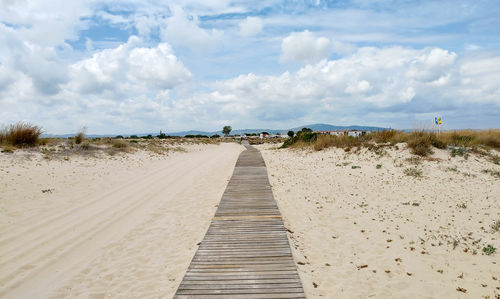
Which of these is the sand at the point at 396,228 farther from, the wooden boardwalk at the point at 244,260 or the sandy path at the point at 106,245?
the sandy path at the point at 106,245

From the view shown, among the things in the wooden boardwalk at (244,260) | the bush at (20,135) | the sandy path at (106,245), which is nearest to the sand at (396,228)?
the wooden boardwalk at (244,260)

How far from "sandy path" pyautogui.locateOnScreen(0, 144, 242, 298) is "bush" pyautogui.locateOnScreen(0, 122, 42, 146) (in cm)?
704

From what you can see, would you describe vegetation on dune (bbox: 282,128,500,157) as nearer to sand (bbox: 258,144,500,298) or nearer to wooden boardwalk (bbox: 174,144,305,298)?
sand (bbox: 258,144,500,298)

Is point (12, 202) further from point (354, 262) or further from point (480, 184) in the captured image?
point (480, 184)

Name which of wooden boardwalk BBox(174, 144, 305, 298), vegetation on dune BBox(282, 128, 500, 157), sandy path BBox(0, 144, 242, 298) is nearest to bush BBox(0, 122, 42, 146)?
sandy path BBox(0, 144, 242, 298)

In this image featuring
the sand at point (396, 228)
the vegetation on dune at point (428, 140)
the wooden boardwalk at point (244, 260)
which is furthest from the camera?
the vegetation on dune at point (428, 140)

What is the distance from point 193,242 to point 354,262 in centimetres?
339

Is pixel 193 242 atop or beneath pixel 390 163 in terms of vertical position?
beneath

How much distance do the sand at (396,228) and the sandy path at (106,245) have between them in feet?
8.21

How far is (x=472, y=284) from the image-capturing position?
14.5 ft

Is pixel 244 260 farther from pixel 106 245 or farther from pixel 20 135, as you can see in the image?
pixel 20 135

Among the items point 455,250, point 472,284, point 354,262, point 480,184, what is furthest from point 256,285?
point 480,184

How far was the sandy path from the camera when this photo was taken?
466 cm

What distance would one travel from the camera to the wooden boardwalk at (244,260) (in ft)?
13.5
